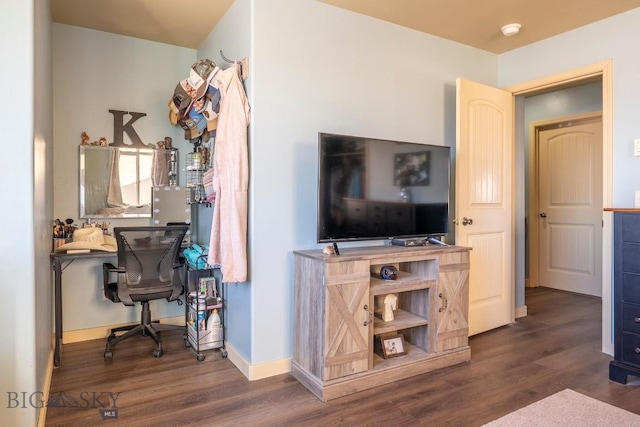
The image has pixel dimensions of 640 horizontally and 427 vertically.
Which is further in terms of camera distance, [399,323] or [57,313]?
[57,313]

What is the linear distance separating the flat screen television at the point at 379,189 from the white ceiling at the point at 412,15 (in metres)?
1.00

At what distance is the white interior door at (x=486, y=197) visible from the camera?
330 cm

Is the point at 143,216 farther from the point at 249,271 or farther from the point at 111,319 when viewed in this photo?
the point at 249,271

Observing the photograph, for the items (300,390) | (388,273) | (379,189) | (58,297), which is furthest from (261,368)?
(58,297)

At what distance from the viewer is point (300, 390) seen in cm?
240

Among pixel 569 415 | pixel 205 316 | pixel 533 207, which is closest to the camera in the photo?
pixel 569 415

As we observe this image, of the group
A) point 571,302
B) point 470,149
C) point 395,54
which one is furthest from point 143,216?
point 571,302

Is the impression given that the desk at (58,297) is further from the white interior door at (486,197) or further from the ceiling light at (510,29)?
the ceiling light at (510,29)

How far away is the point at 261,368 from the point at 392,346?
874 mm

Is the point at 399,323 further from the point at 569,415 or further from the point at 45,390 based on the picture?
the point at 45,390

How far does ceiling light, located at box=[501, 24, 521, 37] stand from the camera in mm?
3151

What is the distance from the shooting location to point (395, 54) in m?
3.15

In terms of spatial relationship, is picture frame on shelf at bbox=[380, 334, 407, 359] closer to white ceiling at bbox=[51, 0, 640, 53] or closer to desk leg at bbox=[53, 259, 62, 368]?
desk leg at bbox=[53, 259, 62, 368]

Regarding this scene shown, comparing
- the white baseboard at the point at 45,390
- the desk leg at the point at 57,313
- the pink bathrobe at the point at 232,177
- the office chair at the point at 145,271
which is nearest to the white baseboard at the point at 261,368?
the pink bathrobe at the point at 232,177
